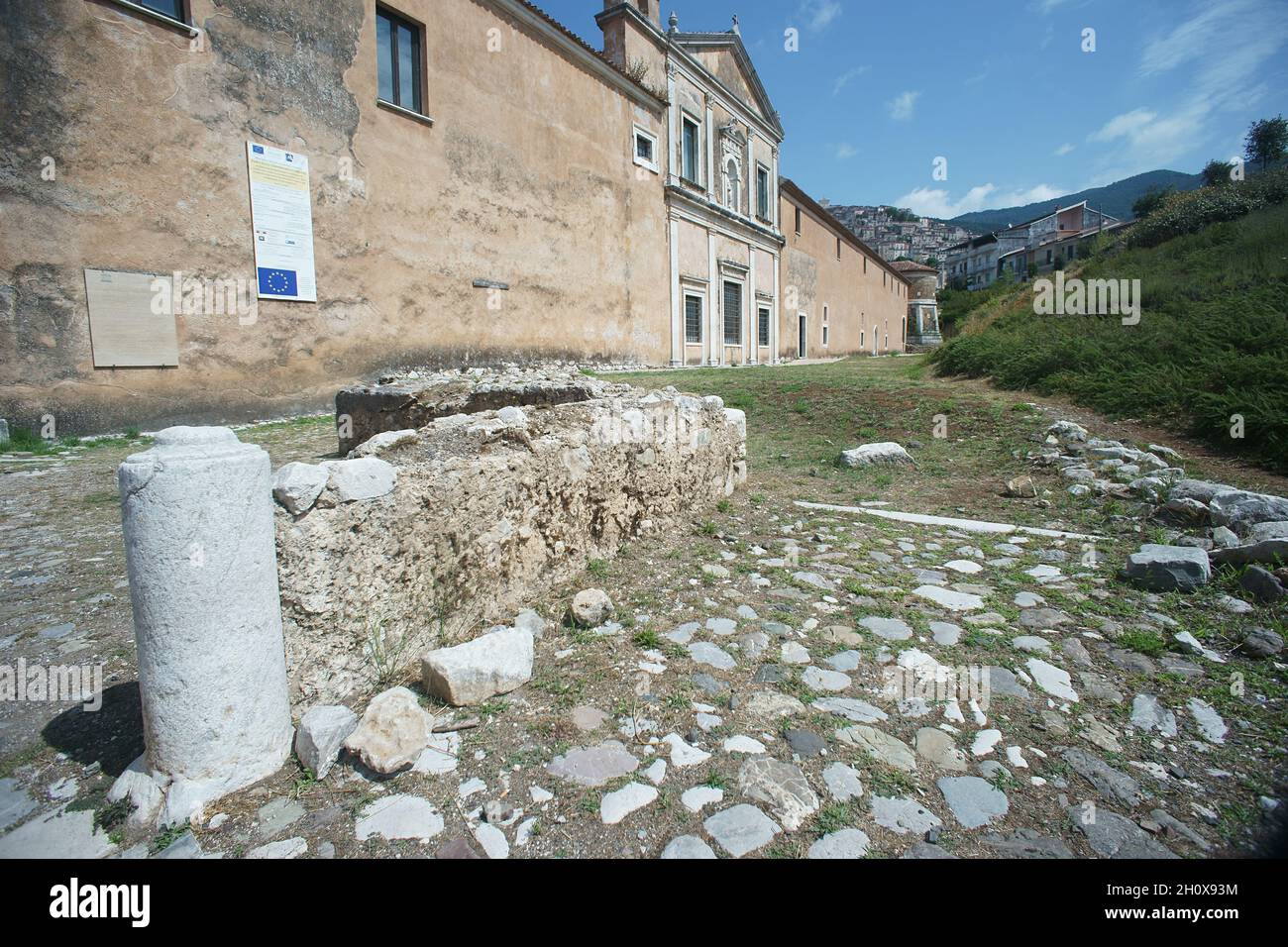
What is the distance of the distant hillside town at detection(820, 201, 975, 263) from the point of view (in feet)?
382

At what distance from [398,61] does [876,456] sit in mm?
11465

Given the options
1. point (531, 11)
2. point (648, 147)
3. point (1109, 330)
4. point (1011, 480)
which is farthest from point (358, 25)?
point (1109, 330)

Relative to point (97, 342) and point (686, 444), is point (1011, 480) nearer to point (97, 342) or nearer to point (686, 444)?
point (686, 444)

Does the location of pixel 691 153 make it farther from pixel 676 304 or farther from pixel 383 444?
pixel 383 444

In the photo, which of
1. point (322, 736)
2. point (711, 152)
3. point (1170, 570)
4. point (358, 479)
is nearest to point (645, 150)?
point (711, 152)

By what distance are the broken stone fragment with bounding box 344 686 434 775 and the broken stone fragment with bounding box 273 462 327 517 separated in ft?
2.42

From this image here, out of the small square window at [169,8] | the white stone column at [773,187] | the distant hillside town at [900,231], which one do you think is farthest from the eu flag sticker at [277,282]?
the distant hillside town at [900,231]

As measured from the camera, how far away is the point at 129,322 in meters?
8.00

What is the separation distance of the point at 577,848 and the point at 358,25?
13346 millimetres

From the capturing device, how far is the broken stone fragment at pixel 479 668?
233 centimetres

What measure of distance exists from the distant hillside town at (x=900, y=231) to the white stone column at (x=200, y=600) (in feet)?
383
